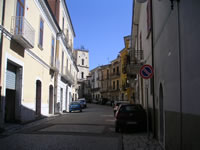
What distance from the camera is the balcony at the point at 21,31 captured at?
11641 millimetres

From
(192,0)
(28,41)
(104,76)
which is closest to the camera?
(192,0)

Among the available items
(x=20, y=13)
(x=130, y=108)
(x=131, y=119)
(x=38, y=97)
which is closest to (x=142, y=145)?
(x=131, y=119)

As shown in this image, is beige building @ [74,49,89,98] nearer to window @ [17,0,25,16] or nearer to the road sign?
window @ [17,0,25,16]

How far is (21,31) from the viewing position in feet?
39.9

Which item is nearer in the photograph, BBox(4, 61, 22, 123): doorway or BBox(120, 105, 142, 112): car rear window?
BBox(120, 105, 142, 112): car rear window

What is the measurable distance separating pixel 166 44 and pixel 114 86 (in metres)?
54.6

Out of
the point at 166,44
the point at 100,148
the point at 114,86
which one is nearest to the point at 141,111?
the point at 100,148

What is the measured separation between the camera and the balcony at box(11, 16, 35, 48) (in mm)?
11641

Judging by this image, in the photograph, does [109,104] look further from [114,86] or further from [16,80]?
[16,80]

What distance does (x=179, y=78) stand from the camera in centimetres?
513

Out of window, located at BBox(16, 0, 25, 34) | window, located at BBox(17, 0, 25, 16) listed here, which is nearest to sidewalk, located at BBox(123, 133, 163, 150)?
window, located at BBox(16, 0, 25, 34)

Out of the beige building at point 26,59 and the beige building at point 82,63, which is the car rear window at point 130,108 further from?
the beige building at point 82,63

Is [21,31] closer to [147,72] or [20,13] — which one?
[20,13]

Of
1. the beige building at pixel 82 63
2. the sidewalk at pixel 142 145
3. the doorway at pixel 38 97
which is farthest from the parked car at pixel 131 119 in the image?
the beige building at pixel 82 63
